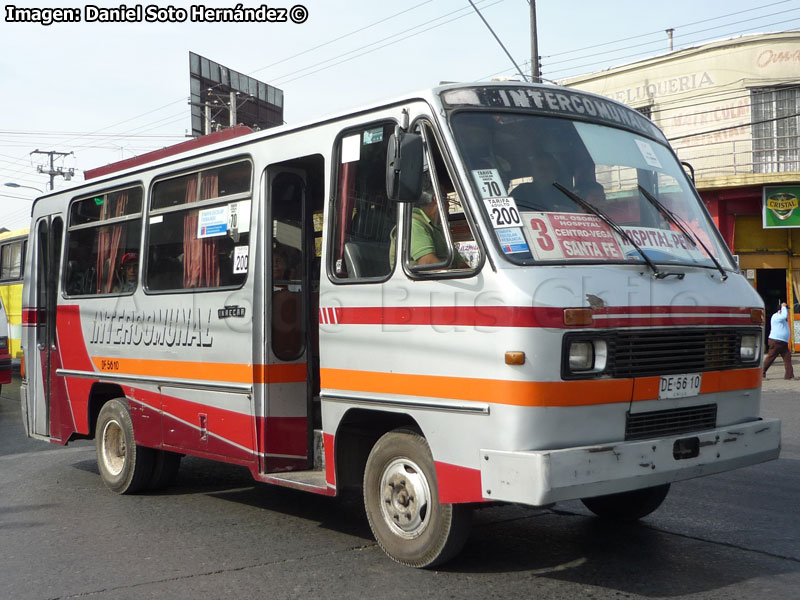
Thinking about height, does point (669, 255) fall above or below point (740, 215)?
below

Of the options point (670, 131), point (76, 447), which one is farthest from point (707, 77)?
point (76, 447)

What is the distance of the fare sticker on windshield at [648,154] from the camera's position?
590cm

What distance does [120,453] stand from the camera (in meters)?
8.11

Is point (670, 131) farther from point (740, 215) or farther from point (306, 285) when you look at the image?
point (306, 285)

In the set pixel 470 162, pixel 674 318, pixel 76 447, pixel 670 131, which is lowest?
pixel 76 447

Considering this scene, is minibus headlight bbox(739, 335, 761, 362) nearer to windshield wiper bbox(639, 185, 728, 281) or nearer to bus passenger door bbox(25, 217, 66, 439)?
windshield wiper bbox(639, 185, 728, 281)

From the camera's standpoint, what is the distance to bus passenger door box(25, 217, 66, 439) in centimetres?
899

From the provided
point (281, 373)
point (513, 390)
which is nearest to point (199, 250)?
point (281, 373)

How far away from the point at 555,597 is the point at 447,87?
283cm

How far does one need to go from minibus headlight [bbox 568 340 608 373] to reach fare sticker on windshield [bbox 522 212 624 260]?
0.49 metres

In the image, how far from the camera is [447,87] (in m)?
5.21

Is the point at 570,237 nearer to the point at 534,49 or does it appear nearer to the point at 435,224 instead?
the point at 435,224

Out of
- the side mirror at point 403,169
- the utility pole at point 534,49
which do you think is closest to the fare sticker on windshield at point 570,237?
the side mirror at point 403,169

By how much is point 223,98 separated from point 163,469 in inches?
1258
